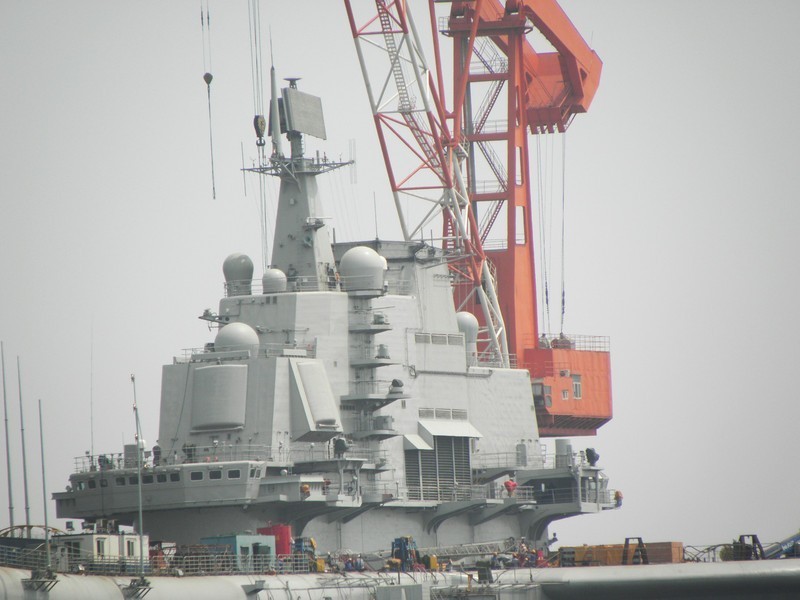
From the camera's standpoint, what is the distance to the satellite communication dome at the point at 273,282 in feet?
219

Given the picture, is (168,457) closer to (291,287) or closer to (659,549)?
(291,287)

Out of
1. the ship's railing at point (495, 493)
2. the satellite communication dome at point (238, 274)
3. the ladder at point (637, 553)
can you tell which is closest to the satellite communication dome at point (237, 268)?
the satellite communication dome at point (238, 274)

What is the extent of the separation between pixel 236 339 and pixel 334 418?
455cm

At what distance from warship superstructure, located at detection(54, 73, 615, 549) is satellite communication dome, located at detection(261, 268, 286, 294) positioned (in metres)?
0.07

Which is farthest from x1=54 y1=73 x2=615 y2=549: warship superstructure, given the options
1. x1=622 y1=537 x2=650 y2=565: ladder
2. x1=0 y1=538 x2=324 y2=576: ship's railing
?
x1=622 y1=537 x2=650 y2=565: ladder

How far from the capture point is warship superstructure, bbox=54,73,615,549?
62.7 metres

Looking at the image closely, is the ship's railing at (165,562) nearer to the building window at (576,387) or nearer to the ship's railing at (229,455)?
the ship's railing at (229,455)

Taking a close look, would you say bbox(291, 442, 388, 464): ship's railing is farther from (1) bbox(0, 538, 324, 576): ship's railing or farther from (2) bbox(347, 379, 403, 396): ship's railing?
(1) bbox(0, 538, 324, 576): ship's railing

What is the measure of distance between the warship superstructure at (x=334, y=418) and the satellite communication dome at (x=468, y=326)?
0.07 m

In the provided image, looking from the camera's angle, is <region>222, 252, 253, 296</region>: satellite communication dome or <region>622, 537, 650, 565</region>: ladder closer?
<region>622, 537, 650, 565</region>: ladder

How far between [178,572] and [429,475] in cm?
1684

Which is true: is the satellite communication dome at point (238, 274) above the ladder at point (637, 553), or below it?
above

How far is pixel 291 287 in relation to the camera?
67688 mm

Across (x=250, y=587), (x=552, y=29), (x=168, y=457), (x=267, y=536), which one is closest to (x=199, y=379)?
(x=168, y=457)
